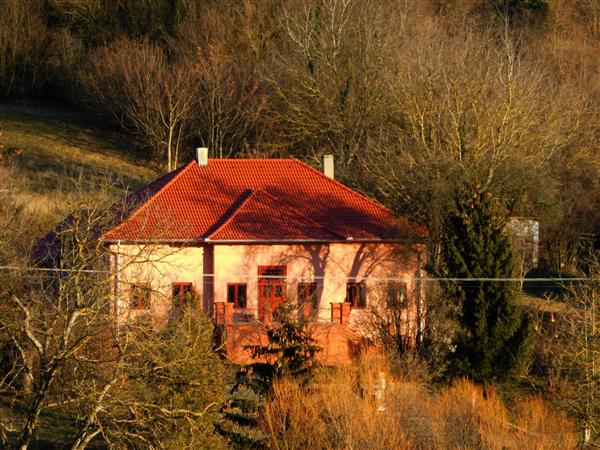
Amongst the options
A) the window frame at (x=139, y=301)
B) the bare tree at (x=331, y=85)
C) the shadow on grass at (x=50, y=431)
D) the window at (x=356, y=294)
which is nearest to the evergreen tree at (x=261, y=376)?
the window frame at (x=139, y=301)

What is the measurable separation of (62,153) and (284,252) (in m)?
22.4

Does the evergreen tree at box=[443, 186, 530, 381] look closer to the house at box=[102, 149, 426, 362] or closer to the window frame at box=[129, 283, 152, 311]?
the house at box=[102, 149, 426, 362]

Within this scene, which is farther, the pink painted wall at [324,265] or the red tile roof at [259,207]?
the red tile roof at [259,207]

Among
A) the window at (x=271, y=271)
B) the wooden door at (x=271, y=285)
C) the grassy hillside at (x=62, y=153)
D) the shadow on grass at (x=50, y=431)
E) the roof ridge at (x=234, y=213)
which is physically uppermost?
the grassy hillside at (x=62, y=153)

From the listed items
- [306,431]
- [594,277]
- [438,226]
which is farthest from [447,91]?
[306,431]

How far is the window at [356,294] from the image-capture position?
103 feet

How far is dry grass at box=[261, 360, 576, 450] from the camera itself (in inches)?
810

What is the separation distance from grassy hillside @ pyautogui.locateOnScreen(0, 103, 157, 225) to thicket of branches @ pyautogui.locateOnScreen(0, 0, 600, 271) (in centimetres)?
113

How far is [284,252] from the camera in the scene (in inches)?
1246

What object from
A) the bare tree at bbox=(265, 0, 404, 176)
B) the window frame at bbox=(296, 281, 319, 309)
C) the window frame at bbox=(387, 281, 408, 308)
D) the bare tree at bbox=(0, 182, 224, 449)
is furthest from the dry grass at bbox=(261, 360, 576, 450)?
the bare tree at bbox=(265, 0, 404, 176)

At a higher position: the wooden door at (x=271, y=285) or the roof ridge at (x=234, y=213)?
the roof ridge at (x=234, y=213)

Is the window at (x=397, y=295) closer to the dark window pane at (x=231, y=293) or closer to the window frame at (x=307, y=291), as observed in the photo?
the window frame at (x=307, y=291)

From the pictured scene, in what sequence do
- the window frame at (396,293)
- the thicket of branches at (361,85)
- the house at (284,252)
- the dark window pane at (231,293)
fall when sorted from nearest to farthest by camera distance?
the house at (284,252)
the window frame at (396,293)
the dark window pane at (231,293)
the thicket of branches at (361,85)

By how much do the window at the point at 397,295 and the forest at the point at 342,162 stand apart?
86 centimetres
